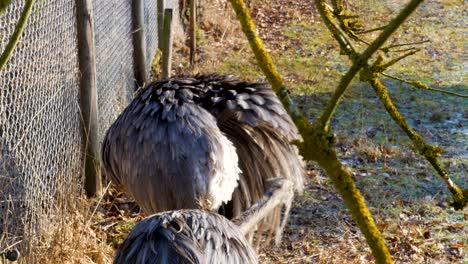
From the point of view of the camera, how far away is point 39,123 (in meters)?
4.17

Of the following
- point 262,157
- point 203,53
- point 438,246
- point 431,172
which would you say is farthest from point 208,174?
point 203,53

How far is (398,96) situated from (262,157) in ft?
14.8

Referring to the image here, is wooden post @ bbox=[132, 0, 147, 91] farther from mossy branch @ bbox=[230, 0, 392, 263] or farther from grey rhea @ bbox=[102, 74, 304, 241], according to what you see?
mossy branch @ bbox=[230, 0, 392, 263]

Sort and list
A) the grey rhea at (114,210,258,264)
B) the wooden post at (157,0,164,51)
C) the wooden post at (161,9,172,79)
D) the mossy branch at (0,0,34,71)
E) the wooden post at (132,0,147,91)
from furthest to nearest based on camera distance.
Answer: the wooden post at (157,0,164,51) < the wooden post at (132,0,147,91) < the wooden post at (161,9,172,79) < the grey rhea at (114,210,258,264) < the mossy branch at (0,0,34,71)

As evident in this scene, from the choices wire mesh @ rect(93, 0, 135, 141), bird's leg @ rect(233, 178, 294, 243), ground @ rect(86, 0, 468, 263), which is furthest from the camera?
wire mesh @ rect(93, 0, 135, 141)

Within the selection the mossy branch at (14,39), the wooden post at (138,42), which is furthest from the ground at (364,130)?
the mossy branch at (14,39)

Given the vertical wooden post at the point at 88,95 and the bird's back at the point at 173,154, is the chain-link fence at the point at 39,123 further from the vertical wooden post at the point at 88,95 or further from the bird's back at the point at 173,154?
the bird's back at the point at 173,154

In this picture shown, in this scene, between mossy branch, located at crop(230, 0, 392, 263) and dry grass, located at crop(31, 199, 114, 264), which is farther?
dry grass, located at crop(31, 199, 114, 264)

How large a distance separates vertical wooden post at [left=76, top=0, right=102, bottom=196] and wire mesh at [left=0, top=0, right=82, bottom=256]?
88 millimetres

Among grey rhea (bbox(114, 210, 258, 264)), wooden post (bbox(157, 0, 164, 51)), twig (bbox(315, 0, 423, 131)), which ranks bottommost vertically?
grey rhea (bbox(114, 210, 258, 264))

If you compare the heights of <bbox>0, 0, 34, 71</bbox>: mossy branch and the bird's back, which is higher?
<bbox>0, 0, 34, 71</bbox>: mossy branch

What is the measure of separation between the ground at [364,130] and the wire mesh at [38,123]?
0.45 meters

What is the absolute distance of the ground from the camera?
5.00 meters

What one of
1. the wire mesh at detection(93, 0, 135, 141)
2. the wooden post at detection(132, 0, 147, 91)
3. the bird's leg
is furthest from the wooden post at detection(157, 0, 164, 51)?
the bird's leg
